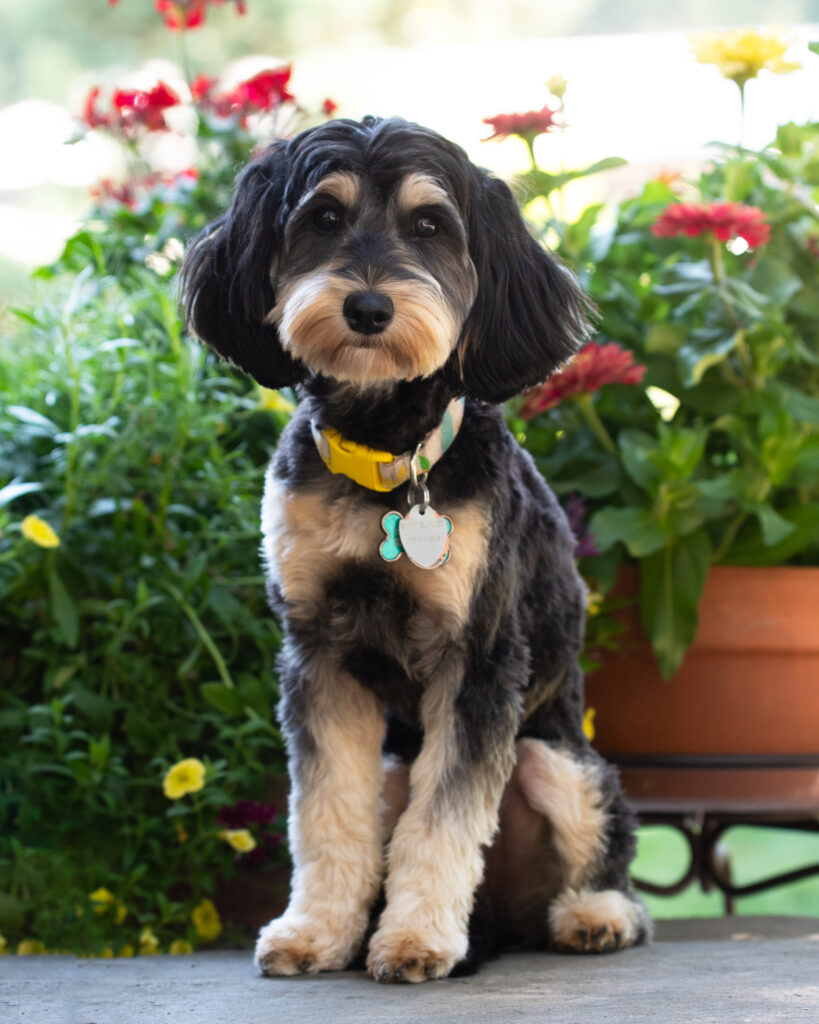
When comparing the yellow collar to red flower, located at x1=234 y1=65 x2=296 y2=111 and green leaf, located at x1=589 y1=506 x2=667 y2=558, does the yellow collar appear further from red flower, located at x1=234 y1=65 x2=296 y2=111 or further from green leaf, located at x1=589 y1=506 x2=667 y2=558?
red flower, located at x1=234 y1=65 x2=296 y2=111

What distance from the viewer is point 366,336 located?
1.99 meters

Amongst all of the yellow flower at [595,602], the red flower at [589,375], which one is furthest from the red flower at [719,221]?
the yellow flower at [595,602]

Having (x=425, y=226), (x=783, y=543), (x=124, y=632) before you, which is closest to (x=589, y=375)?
(x=783, y=543)

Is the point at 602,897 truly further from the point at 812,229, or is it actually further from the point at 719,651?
the point at 812,229

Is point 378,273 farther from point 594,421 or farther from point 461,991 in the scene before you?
point 594,421

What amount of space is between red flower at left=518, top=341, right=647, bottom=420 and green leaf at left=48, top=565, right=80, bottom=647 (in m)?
1.29

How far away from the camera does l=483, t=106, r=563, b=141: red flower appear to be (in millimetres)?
3197

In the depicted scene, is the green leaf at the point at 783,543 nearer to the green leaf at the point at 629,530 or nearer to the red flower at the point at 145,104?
the green leaf at the point at 629,530

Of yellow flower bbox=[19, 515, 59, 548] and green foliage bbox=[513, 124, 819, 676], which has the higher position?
green foliage bbox=[513, 124, 819, 676]

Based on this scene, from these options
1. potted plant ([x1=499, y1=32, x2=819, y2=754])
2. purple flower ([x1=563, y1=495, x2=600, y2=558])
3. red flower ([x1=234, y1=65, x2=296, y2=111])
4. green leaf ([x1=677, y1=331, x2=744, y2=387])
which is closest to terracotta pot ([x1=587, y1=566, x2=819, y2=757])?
potted plant ([x1=499, y1=32, x2=819, y2=754])

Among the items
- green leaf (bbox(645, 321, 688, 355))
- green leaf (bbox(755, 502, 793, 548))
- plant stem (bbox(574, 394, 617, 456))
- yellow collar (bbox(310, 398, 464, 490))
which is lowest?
green leaf (bbox(755, 502, 793, 548))

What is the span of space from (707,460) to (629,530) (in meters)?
0.53

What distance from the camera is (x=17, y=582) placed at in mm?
2814

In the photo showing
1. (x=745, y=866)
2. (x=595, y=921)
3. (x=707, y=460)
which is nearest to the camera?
(x=595, y=921)
